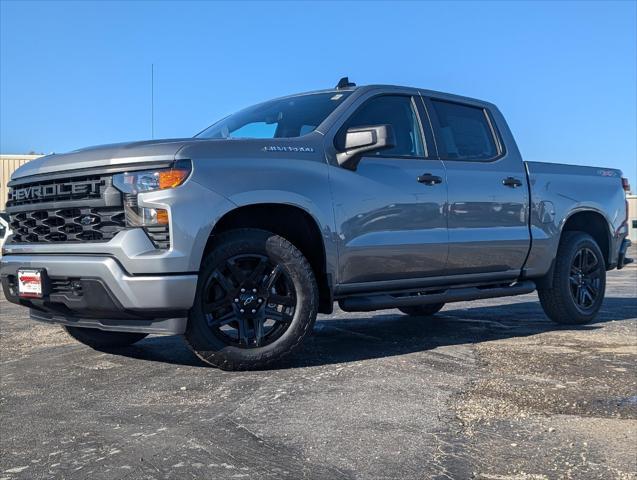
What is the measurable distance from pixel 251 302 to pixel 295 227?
683mm

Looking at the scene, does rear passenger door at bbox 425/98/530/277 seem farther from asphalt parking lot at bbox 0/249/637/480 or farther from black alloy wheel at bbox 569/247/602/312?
black alloy wheel at bbox 569/247/602/312

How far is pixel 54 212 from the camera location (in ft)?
14.5

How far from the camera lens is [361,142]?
4.77m

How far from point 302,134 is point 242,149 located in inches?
27.8

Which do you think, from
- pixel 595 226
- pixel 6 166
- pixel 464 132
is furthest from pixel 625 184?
pixel 6 166

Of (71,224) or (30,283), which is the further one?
(30,283)

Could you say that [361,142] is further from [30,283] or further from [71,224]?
[30,283]

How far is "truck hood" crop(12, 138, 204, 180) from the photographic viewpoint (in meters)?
4.11

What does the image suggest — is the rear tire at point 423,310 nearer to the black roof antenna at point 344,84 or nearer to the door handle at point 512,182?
the door handle at point 512,182

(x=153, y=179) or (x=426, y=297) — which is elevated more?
(x=153, y=179)

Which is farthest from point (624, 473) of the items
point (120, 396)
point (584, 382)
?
point (120, 396)

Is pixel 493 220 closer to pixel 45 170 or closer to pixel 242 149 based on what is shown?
pixel 242 149

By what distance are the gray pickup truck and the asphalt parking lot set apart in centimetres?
35

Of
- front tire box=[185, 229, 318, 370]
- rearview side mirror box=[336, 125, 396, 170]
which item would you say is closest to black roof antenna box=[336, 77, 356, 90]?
rearview side mirror box=[336, 125, 396, 170]
